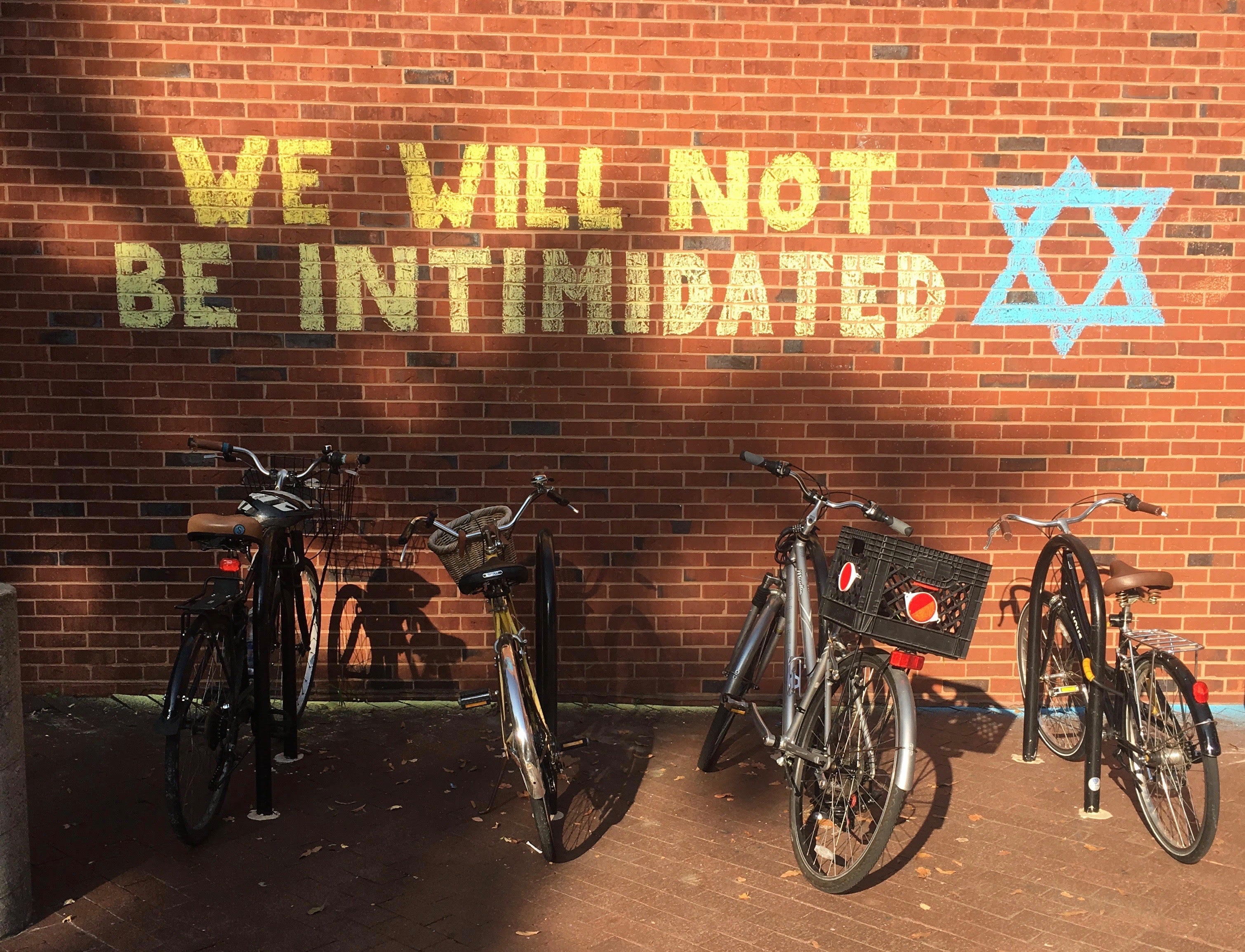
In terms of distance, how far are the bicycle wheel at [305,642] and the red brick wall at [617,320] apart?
214 mm

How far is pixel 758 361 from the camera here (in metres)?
5.84

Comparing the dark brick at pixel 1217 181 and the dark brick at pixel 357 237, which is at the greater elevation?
the dark brick at pixel 1217 181

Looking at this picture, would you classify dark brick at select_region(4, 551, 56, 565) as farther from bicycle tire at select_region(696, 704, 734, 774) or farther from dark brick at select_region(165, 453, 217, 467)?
bicycle tire at select_region(696, 704, 734, 774)

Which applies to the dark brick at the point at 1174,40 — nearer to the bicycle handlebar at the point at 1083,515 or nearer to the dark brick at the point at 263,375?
the bicycle handlebar at the point at 1083,515

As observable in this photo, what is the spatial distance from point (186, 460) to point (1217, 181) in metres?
5.55

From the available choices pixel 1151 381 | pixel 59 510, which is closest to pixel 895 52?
pixel 1151 381

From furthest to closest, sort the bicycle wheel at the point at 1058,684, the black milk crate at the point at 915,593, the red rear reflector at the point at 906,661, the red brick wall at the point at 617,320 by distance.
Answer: the red brick wall at the point at 617,320 < the bicycle wheel at the point at 1058,684 < the black milk crate at the point at 915,593 < the red rear reflector at the point at 906,661

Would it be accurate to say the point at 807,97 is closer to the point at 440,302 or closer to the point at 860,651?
the point at 440,302

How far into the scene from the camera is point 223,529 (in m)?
4.46

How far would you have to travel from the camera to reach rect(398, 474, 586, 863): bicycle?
4.13 meters

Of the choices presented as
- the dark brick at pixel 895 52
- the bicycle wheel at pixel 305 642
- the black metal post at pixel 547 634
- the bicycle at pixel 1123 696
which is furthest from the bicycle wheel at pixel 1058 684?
the bicycle wheel at pixel 305 642

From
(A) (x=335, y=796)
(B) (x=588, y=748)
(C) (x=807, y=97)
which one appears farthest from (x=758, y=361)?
(A) (x=335, y=796)

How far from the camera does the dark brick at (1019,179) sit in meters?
5.77

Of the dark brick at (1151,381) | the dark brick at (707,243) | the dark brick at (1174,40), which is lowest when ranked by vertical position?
the dark brick at (1151,381)
